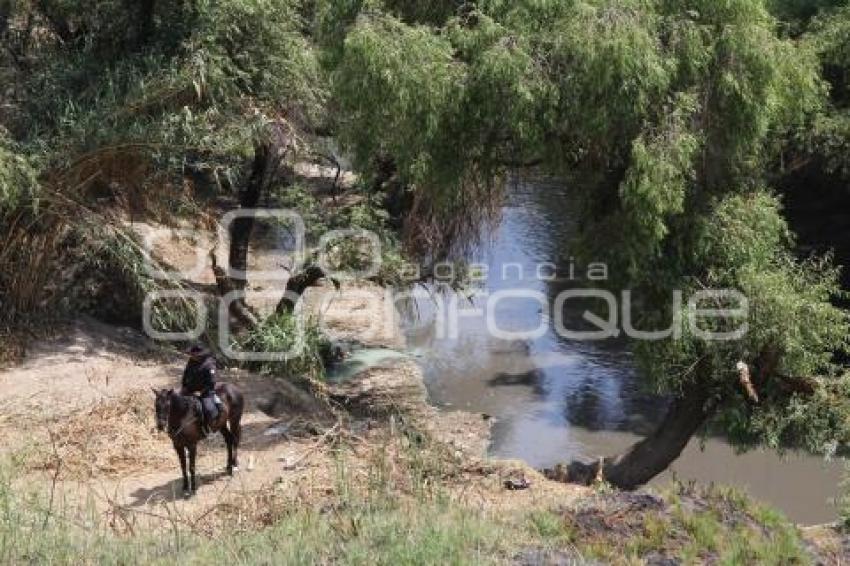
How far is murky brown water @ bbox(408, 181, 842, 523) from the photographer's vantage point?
44.7 feet

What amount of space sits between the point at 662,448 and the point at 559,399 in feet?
12.0

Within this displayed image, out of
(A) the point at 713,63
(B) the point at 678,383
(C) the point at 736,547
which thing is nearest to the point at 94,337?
(B) the point at 678,383

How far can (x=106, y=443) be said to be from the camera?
11.0 metres

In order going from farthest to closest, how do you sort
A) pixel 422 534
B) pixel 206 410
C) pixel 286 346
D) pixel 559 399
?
pixel 559 399 → pixel 286 346 → pixel 206 410 → pixel 422 534

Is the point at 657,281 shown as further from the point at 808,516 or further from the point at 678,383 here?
the point at 808,516

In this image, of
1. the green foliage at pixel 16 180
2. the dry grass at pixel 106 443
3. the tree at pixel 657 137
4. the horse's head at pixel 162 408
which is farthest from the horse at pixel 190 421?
the green foliage at pixel 16 180

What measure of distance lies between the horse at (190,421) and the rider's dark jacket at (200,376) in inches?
6.6

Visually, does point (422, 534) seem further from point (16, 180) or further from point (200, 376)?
point (16, 180)

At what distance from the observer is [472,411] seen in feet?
50.9

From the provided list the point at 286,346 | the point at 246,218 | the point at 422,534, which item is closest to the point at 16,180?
the point at 286,346

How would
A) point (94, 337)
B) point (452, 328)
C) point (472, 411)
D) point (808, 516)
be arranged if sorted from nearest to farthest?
point (808, 516) → point (94, 337) → point (472, 411) → point (452, 328)

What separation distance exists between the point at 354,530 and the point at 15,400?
657 centimetres

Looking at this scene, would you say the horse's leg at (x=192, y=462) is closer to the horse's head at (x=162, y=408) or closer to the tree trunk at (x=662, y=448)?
the horse's head at (x=162, y=408)

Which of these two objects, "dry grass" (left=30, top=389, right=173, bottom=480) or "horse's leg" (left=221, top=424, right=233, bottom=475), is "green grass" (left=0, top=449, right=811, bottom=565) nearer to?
"horse's leg" (left=221, top=424, right=233, bottom=475)
